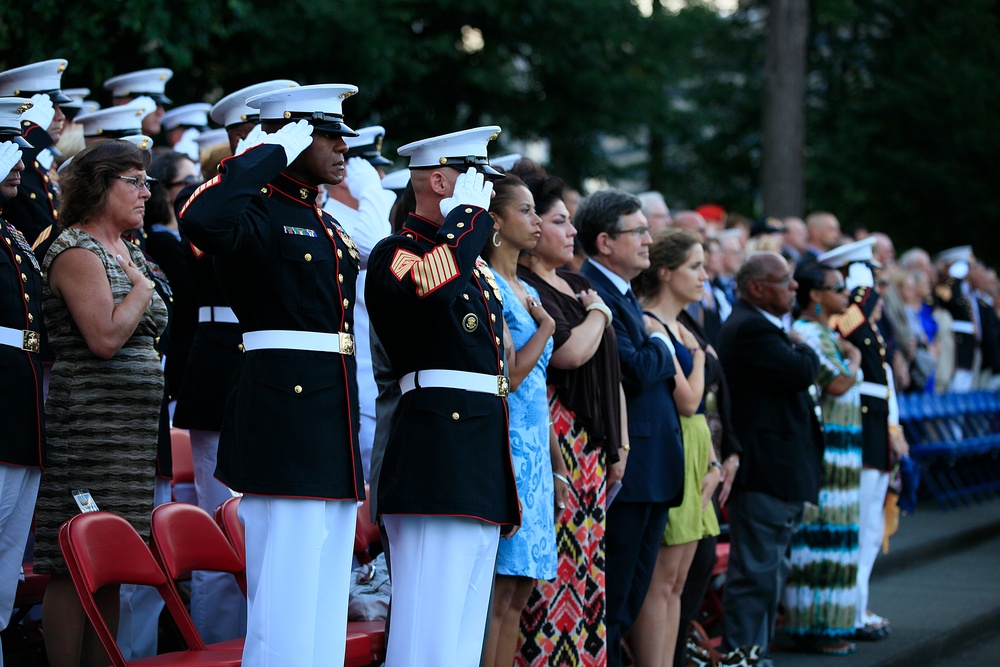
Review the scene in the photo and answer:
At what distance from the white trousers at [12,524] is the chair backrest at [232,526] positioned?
732 millimetres

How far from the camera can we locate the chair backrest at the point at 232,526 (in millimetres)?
4759

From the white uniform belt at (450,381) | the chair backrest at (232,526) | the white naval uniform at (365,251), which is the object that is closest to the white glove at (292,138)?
the white uniform belt at (450,381)

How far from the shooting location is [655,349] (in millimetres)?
5488

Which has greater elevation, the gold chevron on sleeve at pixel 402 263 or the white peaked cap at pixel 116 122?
the white peaked cap at pixel 116 122

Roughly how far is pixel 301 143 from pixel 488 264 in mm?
1111

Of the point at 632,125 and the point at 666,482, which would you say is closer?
the point at 666,482

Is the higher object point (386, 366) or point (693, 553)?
point (386, 366)

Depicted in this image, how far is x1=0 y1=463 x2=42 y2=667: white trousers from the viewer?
4.17 m

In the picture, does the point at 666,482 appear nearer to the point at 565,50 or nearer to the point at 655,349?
the point at 655,349

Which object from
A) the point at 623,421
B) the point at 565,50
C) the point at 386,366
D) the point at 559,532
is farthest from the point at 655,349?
the point at 565,50

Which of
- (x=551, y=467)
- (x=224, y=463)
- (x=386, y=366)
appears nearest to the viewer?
(x=224, y=463)

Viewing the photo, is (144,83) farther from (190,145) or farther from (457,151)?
(457,151)

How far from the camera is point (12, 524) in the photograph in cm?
422

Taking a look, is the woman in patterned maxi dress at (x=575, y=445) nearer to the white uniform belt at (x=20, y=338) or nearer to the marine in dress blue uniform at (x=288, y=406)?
the marine in dress blue uniform at (x=288, y=406)
